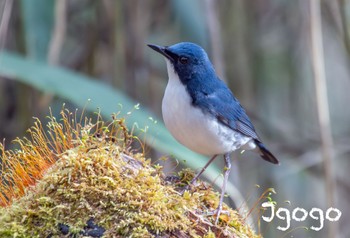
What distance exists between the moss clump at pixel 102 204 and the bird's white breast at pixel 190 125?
655mm

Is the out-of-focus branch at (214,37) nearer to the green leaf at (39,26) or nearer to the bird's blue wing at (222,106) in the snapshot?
the bird's blue wing at (222,106)

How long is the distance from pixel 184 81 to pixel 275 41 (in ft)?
12.7

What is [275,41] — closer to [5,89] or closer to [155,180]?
[5,89]

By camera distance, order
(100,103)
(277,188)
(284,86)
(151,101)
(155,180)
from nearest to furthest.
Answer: (155,180) → (100,103) → (151,101) → (277,188) → (284,86)

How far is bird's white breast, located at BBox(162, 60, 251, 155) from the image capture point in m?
3.40

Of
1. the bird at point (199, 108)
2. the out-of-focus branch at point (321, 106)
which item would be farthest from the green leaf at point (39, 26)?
the out-of-focus branch at point (321, 106)

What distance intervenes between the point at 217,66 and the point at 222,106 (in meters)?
1.15

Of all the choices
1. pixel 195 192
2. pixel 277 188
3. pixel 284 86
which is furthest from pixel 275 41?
pixel 195 192

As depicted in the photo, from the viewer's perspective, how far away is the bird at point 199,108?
3418 millimetres

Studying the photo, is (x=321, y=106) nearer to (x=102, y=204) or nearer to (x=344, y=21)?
(x=344, y=21)

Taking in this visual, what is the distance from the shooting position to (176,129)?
3.40m

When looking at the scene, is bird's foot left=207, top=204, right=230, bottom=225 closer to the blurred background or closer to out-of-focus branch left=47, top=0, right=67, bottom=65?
the blurred background

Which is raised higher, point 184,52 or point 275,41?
point 275,41

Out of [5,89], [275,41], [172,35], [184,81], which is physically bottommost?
→ [5,89]
